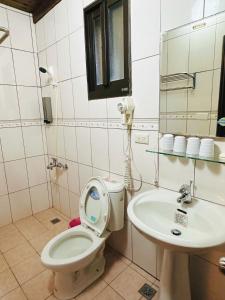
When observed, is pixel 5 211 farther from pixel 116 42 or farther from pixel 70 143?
pixel 116 42

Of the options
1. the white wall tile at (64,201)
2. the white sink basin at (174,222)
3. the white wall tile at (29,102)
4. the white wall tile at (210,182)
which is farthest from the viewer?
the white wall tile at (64,201)

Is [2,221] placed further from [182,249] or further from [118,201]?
[182,249]

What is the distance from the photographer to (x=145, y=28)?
114 centimetres

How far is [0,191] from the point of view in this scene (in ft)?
6.82

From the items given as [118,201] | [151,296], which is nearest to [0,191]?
[118,201]

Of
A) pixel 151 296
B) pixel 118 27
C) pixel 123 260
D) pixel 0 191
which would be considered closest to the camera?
pixel 151 296

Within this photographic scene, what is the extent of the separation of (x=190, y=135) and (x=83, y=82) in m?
1.06

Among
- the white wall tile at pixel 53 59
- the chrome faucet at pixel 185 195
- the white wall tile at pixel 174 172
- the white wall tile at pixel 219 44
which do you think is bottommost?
the chrome faucet at pixel 185 195

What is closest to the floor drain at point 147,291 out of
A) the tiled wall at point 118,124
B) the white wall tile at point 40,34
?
Result: the tiled wall at point 118,124

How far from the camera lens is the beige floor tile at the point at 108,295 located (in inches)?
50.8

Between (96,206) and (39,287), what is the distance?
2.37 feet

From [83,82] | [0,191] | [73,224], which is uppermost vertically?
[83,82]

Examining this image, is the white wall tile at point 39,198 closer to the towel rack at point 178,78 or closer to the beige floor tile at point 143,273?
the beige floor tile at point 143,273

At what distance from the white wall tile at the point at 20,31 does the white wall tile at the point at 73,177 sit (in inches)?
54.6
